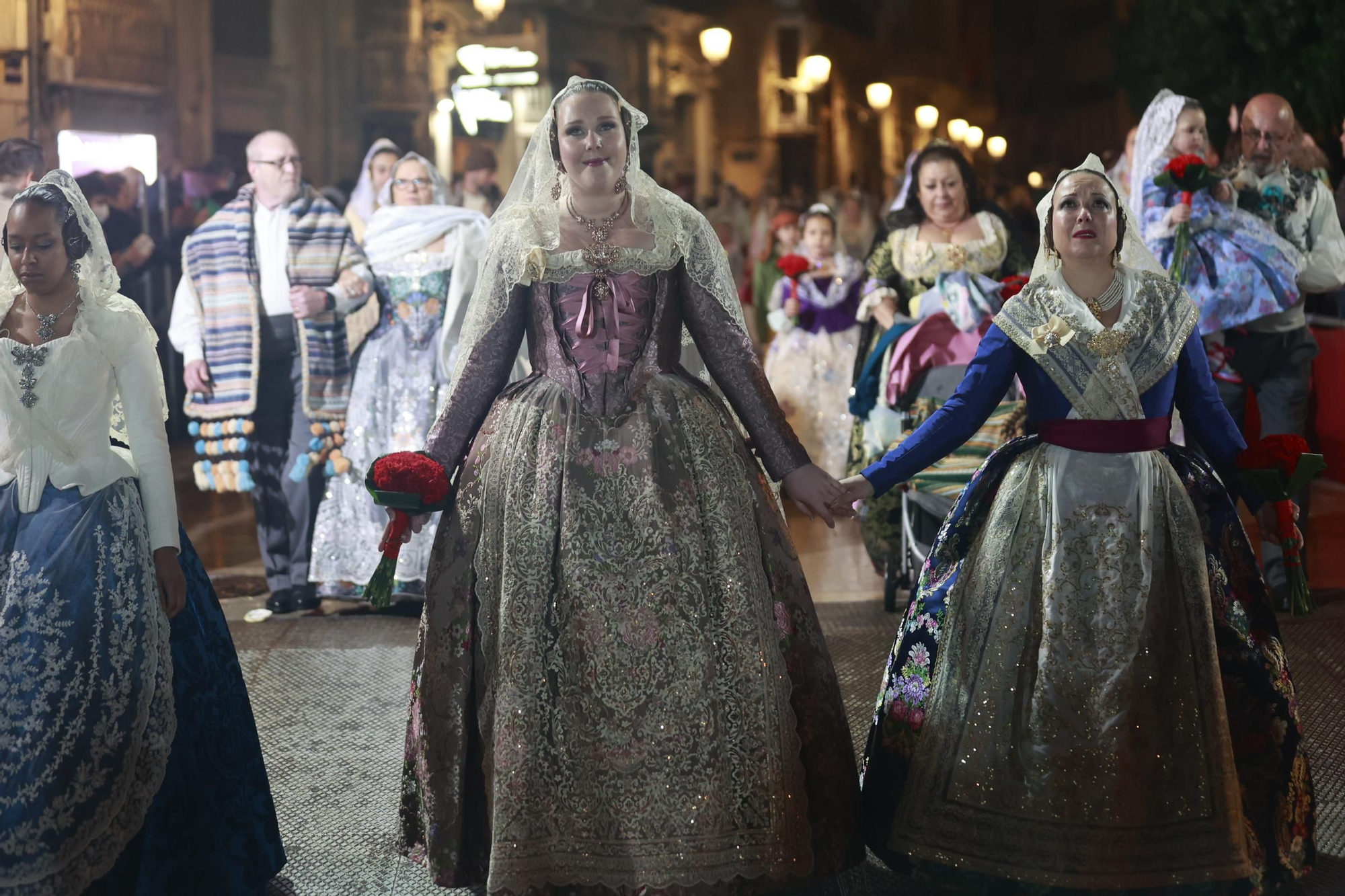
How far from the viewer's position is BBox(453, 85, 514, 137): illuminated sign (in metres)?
15.4

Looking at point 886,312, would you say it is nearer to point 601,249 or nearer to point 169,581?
point 601,249

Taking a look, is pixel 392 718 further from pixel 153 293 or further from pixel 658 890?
pixel 153 293

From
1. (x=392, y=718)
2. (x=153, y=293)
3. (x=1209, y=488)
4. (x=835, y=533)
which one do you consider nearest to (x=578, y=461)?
(x=1209, y=488)

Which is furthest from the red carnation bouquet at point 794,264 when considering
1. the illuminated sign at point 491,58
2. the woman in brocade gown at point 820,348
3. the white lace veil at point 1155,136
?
the illuminated sign at point 491,58

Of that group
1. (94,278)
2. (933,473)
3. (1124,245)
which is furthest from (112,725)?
(933,473)

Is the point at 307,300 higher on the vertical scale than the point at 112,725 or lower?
higher

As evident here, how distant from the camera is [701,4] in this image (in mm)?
18188

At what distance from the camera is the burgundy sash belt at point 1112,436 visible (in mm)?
2994

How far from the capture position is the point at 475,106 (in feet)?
50.8

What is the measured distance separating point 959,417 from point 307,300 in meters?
3.30

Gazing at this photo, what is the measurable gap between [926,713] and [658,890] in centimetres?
67

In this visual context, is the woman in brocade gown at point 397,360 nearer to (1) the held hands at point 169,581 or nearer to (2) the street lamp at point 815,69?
(1) the held hands at point 169,581

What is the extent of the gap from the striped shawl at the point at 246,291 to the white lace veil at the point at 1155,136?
Answer: 3.09 meters

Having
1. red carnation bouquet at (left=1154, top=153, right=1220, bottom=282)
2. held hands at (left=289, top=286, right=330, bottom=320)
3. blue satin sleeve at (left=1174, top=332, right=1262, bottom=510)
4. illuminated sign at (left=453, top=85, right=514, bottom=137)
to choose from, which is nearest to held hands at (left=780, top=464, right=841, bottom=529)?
blue satin sleeve at (left=1174, top=332, right=1262, bottom=510)
